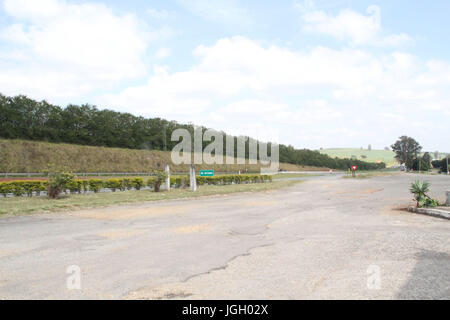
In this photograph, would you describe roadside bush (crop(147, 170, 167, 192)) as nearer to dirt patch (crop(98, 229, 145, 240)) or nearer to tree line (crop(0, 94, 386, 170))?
dirt patch (crop(98, 229, 145, 240))

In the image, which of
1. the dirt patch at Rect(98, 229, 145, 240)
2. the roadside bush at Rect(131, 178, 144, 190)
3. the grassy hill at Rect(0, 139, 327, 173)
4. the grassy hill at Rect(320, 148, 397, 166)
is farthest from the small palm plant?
the grassy hill at Rect(320, 148, 397, 166)

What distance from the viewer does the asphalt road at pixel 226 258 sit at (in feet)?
14.5

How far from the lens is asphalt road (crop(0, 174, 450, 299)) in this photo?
4.43 metres

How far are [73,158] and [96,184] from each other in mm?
28261

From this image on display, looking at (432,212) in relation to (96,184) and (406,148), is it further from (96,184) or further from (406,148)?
(406,148)

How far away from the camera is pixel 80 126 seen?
2473 inches

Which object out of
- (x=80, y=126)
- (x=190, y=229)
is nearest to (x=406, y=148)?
(x=80, y=126)

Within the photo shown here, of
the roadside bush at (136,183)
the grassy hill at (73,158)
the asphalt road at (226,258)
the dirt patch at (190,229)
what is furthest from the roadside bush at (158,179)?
the dirt patch at (190,229)

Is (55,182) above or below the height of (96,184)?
above

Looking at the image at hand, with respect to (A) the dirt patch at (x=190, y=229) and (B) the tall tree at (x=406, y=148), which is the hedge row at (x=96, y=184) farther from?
(B) the tall tree at (x=406, y=148)

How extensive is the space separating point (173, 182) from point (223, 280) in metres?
22.4
